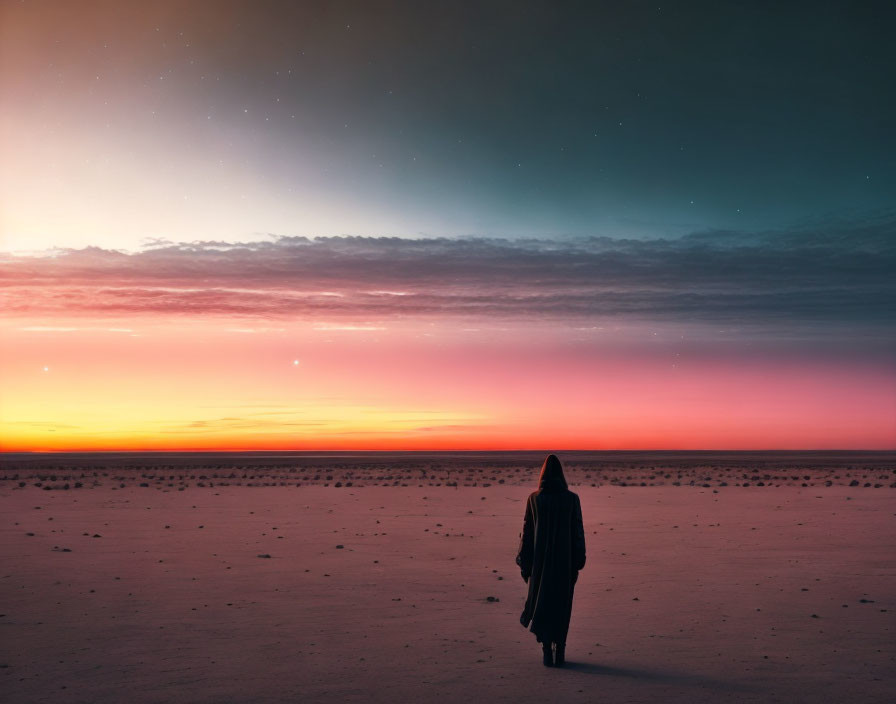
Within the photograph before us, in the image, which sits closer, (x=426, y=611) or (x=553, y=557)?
(x=553, y=557)

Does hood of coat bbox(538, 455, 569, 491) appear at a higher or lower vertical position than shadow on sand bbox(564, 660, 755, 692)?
higher

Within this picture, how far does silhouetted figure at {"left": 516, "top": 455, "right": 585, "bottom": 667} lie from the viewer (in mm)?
9078

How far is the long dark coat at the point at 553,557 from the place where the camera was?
29.8ft

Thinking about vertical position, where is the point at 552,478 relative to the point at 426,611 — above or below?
above

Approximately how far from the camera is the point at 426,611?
41.4 ft

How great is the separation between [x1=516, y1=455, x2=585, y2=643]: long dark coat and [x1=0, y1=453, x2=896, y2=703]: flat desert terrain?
576 millimetres

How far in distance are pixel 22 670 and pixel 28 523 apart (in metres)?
17.9

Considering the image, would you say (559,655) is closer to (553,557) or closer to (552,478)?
(553,557)

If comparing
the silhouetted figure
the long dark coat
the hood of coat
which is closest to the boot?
the silhouetted figure

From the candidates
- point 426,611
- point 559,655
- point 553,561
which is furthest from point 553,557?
point 426,611

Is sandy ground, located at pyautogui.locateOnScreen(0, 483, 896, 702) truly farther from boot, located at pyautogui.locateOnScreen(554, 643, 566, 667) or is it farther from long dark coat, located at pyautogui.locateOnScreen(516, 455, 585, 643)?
long dark coat, located at pyautogui.locateOnScreen(516, 455, 585, 643)

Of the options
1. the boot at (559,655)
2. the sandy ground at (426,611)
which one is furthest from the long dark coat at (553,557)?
the sandy ground at (426,611)

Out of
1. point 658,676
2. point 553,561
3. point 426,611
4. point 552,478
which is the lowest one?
point 426,611

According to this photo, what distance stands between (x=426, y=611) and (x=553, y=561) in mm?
4130
